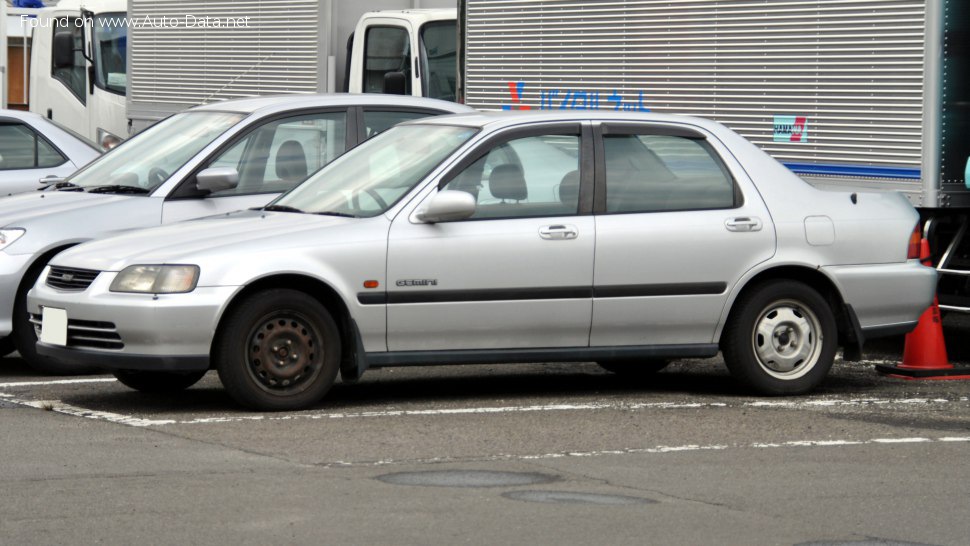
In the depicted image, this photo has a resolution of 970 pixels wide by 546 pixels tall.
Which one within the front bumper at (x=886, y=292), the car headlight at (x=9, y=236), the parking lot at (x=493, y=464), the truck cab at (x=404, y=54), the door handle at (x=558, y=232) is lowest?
the parking lot at (x=493, y=464)

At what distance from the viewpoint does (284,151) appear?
10984 mm

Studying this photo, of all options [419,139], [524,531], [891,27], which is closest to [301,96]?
[419,139]

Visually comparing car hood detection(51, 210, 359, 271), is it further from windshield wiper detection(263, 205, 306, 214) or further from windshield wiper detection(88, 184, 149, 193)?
windshield wiper detection(88, 184, 149, 193)

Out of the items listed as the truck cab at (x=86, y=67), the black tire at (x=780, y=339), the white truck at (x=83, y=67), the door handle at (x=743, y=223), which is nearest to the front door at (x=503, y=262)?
the door handle at (x=743, y=223)

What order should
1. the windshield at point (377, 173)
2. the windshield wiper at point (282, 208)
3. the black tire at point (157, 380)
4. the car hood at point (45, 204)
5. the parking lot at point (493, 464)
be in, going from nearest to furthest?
1. the parking lot at point (493, 464)
2. the windshield at point (377, 173)
3. the windshield wiper at point (282, 208)
4. the black tire at point (157, 380)
5. the car hood at point (45, 204)

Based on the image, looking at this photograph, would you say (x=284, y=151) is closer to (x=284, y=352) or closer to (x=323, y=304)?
(x=323, y=304)

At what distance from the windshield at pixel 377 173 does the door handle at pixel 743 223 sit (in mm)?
1421

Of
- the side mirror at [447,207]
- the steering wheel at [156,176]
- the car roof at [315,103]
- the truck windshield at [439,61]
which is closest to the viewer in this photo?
the side mirror at [447,207]

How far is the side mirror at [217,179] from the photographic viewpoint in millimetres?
10266

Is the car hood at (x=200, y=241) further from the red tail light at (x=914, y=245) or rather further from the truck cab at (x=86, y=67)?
the truck cab at (x=86, y=67)

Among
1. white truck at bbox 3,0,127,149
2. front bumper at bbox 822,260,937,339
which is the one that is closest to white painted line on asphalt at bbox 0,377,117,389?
front bumper at bbox 822,260,937,339

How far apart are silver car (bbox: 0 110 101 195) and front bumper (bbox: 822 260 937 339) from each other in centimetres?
588

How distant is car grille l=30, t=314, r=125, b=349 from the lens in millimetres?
8523

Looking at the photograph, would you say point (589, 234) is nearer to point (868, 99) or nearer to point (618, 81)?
point (868, 99)
